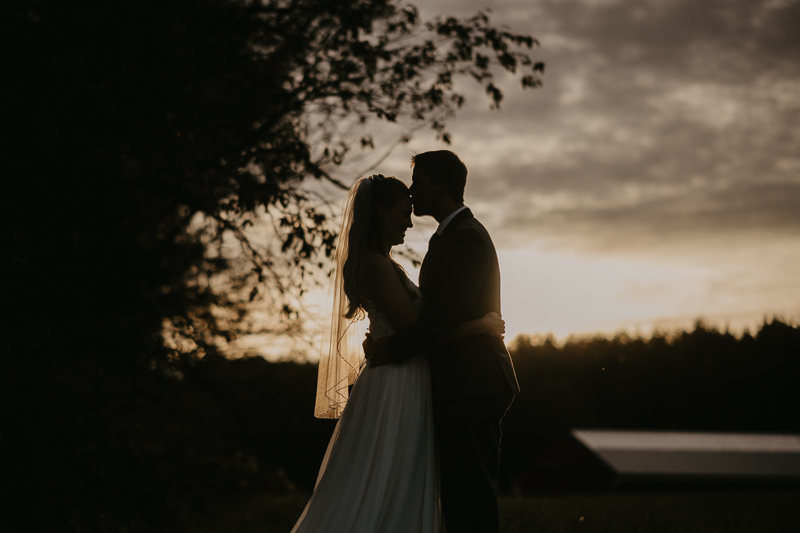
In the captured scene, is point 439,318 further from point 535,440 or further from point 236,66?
point 535,440

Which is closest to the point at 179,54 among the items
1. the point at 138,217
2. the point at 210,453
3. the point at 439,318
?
the point at 138,217

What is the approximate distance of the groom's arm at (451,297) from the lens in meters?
3.68

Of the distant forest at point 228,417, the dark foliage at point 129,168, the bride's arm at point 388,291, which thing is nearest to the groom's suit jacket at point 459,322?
the bride's arm at point 388,291

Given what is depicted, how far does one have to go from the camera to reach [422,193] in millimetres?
4090

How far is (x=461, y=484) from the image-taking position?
3559 mm

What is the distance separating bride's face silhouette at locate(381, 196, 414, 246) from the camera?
4.21m

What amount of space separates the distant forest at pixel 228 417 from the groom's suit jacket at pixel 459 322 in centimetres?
449

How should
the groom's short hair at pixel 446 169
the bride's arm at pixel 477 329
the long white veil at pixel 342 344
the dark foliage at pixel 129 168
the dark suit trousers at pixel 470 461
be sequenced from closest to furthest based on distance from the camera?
1. the dark suit trousers at pixel 470 461
2. the bride's arm at pixel 477 329
3. the groom's short hair at pixel 446 169
4. the long white veil at pixel 342 344
5. the dark foliage at pixel 129 168

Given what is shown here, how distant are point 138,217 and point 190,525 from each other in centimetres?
513

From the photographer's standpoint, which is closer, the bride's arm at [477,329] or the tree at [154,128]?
the bride's arm at [477,329]

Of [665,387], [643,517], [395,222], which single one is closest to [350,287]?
[395,222]

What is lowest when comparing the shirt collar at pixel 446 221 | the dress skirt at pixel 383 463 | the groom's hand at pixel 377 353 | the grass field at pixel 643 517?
the grass field at pixel 643 517

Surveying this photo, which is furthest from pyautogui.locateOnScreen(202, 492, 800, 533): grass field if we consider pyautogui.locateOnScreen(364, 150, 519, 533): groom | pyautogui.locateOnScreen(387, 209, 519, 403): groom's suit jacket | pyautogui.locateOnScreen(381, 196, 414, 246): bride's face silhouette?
pyautogui.locateOnScreen(381, 196, 414, 246): bride's face silhouette

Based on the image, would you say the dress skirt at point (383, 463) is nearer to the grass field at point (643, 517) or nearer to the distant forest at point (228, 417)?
the grass field at point (643, 517)
